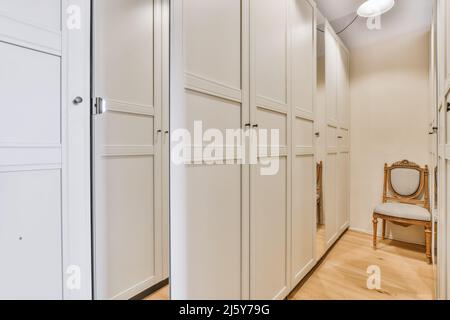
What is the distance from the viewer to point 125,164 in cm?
89

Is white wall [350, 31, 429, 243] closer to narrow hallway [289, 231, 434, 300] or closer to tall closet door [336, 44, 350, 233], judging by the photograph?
tall closet door [336, 44, 350, 233]

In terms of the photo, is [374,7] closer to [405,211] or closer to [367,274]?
[405,211]

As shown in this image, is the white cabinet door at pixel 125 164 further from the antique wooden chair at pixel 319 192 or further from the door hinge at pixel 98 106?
the antique wooden chair at pixel 319 192

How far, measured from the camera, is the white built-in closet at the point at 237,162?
881 millimetres

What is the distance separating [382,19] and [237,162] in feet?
8.28

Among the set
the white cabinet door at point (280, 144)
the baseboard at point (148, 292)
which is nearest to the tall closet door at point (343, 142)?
the white cabinet door at point (280, 144)

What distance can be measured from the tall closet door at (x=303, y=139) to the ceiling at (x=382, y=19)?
459 millimetres

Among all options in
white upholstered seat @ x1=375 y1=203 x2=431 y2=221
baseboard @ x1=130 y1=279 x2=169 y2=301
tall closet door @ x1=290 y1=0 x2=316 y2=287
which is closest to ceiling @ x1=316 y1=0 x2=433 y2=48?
tall closet door @ x1=290 y1=0 x2=316 y2=287

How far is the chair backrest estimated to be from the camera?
251cm
